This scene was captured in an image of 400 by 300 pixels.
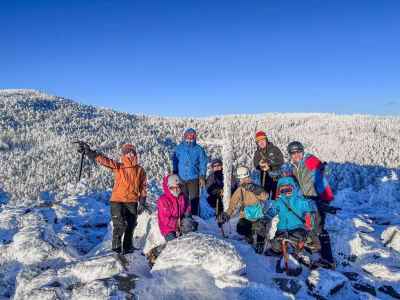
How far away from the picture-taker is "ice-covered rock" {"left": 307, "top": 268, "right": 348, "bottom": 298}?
6.38 metres

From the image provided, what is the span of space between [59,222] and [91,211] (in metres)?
1.67

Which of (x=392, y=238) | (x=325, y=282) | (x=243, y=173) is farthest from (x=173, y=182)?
(x=392, y=238)

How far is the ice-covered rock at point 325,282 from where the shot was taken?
6379 millimetres

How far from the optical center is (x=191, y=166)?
30.4 ft

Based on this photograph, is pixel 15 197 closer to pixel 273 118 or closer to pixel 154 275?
pixel 154 275

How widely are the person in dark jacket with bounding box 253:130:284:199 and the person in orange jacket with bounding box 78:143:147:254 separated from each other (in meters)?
2.78

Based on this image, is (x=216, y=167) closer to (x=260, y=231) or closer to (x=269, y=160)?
(x=269, y=160)

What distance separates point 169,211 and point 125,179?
1161 millimetres

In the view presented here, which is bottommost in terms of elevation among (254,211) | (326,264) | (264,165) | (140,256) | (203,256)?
(326,264)

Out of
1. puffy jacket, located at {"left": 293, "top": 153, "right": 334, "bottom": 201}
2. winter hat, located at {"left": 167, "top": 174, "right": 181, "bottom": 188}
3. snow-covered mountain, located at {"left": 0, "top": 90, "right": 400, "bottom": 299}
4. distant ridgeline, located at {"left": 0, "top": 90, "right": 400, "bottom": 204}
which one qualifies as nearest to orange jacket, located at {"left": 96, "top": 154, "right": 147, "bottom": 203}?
winter hat, located at {"left": 167, "top": 174, "right": 181, "bottom": 188}

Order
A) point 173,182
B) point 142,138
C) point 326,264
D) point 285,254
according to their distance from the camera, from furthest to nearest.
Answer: point 142,138, point 326,264, point 173,182, point 285,254

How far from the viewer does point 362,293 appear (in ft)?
22.2

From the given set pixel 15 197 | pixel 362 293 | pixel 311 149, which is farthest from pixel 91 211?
pixel 311 149

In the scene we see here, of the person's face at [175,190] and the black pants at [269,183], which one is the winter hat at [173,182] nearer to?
the person's face at [175,190]
